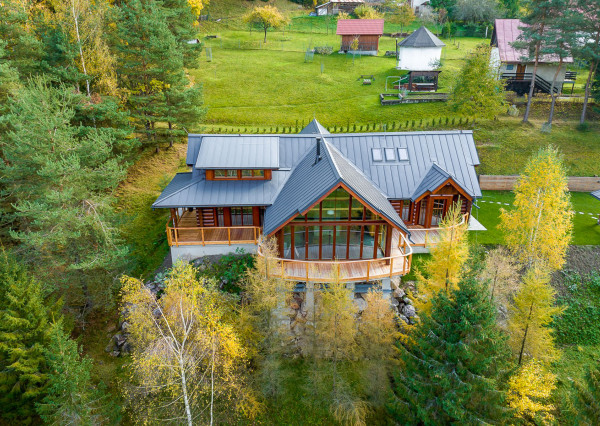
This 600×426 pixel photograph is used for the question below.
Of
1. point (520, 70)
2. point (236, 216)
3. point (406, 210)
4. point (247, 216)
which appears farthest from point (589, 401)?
point (520, 70)

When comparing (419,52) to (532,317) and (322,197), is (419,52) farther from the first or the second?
(532,317)

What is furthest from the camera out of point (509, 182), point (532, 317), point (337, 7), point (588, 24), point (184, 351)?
point (337, 7)

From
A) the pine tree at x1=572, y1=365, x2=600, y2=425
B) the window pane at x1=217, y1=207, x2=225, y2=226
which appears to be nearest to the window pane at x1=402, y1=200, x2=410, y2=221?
the window pane at x1=217, y1=207, x2=225, y2=226

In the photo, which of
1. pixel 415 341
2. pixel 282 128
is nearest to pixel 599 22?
pixel 282 128

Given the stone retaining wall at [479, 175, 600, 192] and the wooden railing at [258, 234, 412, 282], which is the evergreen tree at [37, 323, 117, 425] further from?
the stone retaining wall at [479, 175, 600, 192]

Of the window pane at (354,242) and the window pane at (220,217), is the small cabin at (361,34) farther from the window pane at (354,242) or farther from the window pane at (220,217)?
the window pane at (354,242)

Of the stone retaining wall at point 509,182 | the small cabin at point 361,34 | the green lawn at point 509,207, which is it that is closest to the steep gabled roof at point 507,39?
the small cabin at point 361,34
